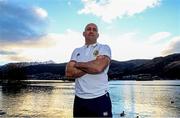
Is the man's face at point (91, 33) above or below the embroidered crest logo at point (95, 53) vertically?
above

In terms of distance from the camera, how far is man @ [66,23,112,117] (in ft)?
18.5

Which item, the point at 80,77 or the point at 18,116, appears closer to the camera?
the point at 80,77

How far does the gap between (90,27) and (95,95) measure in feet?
4.27

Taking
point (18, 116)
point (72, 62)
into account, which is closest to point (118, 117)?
point (18, 116)

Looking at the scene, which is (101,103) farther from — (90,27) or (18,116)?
(18,116)

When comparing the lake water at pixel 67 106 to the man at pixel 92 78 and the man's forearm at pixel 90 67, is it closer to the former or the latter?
the man at pixel 92 78

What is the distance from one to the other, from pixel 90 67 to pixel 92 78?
0.20 meters

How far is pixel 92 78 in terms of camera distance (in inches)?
227

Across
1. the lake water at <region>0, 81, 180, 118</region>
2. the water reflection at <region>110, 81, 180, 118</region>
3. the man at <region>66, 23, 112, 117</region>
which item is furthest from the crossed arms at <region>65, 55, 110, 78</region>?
the water reflection at <region>110, 81, 180, 118</region>

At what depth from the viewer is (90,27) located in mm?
6129

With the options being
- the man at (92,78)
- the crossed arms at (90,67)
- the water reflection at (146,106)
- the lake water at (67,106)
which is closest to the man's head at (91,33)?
the man at (92,78)

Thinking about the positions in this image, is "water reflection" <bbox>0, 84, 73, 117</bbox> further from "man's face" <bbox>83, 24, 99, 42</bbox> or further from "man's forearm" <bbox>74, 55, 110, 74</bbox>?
"man's forearm" <bbox>74, 55, 110, 74</bbox>

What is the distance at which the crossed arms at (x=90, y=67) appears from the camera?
5.69 meters

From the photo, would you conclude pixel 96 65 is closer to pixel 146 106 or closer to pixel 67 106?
pixel 67 106
